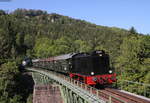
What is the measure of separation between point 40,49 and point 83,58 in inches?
3422

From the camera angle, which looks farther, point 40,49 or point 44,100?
point 40,49

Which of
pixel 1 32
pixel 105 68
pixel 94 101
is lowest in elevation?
pixel 94 101

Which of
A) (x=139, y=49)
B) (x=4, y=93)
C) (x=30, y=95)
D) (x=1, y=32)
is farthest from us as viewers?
(x=1, y=32)

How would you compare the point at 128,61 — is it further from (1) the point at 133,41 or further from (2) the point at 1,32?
(2) the point at 1,32

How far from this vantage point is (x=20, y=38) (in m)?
119

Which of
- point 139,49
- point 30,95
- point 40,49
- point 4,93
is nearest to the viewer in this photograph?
point 139,49

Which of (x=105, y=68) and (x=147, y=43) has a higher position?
(x=147, y=43)

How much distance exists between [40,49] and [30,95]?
51.5 m

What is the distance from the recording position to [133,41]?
39.8 m

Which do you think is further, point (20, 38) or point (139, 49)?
point (20, 38)

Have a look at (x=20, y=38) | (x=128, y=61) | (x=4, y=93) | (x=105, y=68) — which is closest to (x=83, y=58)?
(x=105, y=68)

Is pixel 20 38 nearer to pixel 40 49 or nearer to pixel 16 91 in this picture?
pixel 40 49

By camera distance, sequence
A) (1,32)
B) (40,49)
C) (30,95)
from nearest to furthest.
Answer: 1. (30,95)
2. (1,32)
3. (40,49)

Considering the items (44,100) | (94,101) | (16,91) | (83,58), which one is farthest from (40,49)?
(94,101)
